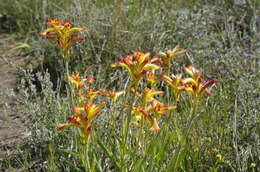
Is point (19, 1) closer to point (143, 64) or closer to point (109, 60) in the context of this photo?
point (109, 60)

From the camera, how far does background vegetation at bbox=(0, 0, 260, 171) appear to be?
2.29 metres

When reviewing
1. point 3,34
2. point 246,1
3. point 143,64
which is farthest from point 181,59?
point 3,34

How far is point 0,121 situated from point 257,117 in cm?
196

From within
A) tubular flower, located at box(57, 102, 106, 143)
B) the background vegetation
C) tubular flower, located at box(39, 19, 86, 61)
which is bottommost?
Result: the background vegetation

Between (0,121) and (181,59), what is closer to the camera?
(0,121)

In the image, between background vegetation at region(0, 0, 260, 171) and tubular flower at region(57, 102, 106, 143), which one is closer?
tubular flower at region(57, 102, 106, 143)

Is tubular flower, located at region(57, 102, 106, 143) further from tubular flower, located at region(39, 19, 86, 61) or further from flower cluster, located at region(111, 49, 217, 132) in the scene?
tubular flower, located at region(39, 19, 86, 61)

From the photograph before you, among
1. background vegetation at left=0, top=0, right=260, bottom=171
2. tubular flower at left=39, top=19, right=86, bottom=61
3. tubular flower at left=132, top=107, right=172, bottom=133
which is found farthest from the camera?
background vegetation at left=0, top=0, right=260, bottom=171

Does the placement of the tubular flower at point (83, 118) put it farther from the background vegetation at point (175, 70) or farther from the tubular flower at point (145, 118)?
the background vegetation at point (175, 70)

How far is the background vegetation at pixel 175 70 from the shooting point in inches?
90.2

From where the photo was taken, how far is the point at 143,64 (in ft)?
5.10

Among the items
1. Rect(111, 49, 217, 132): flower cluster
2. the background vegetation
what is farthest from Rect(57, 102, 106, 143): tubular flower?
the background vegetation

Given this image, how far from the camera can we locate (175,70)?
11.4 ft

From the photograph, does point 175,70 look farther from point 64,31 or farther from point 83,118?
point 83,118
